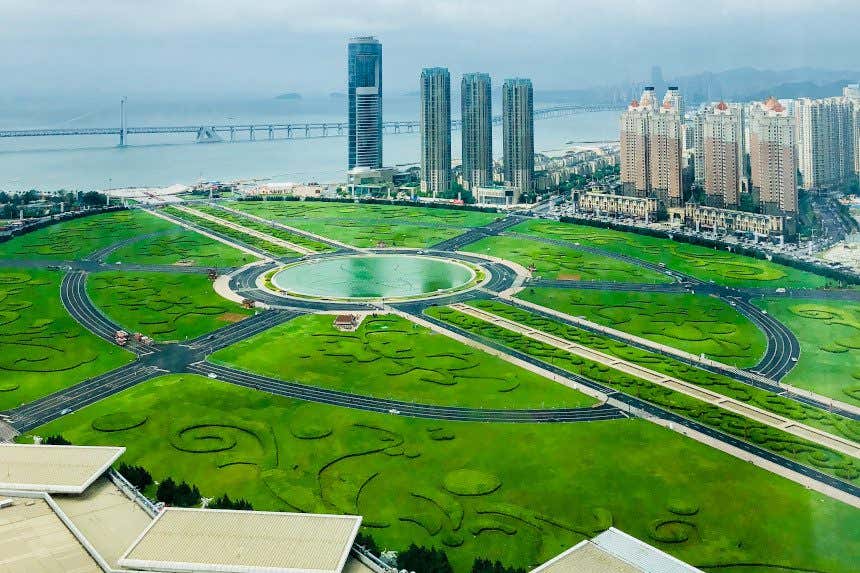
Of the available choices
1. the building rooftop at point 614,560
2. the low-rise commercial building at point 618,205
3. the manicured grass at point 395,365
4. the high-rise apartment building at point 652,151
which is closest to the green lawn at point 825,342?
the manicured grass at point 395,365

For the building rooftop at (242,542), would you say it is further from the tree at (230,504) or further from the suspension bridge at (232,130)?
the suspension bridge at (232,130)

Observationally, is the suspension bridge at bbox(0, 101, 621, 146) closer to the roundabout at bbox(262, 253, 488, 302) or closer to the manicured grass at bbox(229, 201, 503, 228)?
the manicured grass at bbox(229, 201, 503, 228)

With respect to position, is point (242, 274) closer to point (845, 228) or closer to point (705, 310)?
point (705, 310)

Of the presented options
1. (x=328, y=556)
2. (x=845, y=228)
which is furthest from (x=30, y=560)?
(x=845, y=228)

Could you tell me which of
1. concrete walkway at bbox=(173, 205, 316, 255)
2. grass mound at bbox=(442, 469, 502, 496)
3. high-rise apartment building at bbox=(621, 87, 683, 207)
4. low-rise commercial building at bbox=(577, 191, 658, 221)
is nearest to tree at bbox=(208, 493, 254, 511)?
grass mound at bbox=(442, 469, 502, 496)

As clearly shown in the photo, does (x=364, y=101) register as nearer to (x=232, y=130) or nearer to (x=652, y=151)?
(x=652, y=151)
